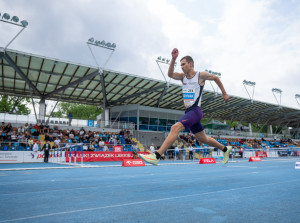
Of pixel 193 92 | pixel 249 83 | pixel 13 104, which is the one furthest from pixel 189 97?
pixel 13 104

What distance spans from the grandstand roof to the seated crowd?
5.03 m

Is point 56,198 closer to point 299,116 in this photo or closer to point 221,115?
point 221,115

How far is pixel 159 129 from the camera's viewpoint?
125 feet

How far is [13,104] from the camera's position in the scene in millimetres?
50094

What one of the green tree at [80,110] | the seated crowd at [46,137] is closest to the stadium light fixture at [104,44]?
the seated crowd at [46,137]

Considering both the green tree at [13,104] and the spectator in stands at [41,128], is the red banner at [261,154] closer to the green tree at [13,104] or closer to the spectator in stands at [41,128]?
the spectator in stands at [41,128]

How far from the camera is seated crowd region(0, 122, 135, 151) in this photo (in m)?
19.4

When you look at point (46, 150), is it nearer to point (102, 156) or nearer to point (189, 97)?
point (102, 156)

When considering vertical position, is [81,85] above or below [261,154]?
above

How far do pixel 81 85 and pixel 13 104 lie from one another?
29251 mm

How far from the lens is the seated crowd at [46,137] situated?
19.4 m

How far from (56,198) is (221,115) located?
46579 millimetres

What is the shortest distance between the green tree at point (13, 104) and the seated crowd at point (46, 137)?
92.3 ft

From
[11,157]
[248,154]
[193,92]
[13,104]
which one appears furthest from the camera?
[13,104]
